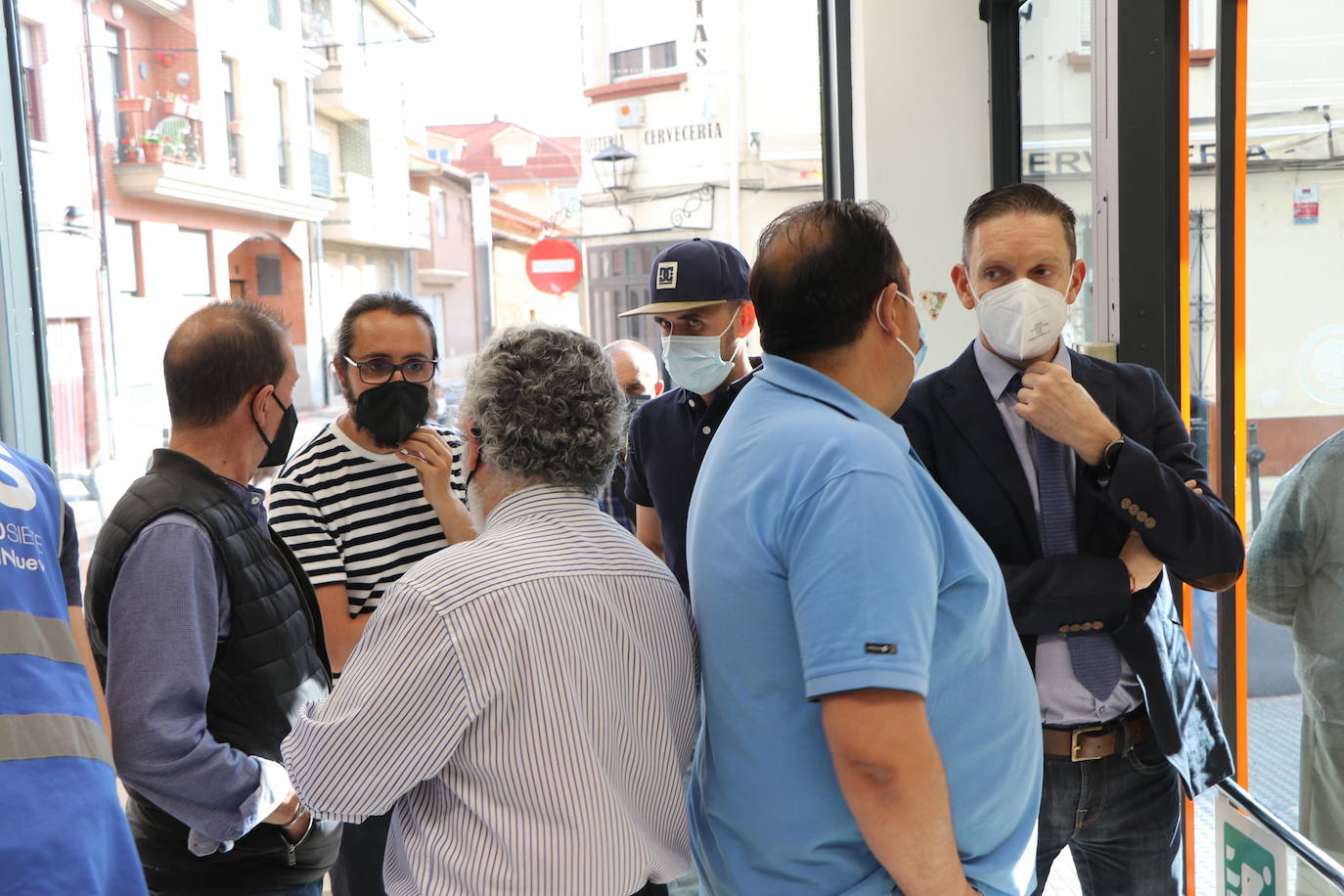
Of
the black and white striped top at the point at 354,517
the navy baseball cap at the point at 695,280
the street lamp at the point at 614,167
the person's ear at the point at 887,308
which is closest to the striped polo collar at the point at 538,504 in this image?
the person's ear at the point at 887,308

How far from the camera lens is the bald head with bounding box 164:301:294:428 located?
4.95 feet

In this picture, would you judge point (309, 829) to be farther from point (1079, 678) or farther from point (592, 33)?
point (592, 33)

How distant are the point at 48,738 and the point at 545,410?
2.01 ft

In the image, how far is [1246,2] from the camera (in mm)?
1931

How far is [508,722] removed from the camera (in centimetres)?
108

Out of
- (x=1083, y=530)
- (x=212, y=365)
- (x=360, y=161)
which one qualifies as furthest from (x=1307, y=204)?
(x=360, y=161)

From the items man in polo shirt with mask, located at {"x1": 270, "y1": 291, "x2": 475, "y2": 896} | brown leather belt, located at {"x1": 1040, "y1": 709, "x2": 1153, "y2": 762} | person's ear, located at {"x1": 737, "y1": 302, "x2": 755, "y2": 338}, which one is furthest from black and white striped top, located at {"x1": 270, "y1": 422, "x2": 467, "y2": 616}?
brown leather belt, located at {"x1": 1040, "y1": 709, "x2": 1153, "y2": 762}

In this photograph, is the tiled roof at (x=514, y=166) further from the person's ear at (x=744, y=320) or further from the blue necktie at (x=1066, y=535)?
the blue necktie at (x=1066, y=535)

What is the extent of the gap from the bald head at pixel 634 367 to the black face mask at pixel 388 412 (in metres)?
1.33

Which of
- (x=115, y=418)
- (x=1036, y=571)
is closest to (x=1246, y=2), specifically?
(x=1036, y=571)

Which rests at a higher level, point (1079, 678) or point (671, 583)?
point (671, 583)

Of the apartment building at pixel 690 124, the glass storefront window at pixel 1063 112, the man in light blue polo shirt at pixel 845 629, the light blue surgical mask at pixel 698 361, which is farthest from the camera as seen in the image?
the apartment building at pixel 690 124

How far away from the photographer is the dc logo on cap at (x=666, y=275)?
81.7 inches

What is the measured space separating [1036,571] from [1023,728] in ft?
1.16
